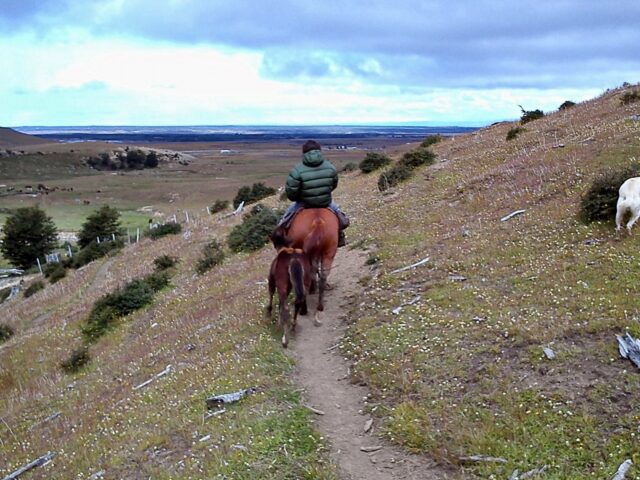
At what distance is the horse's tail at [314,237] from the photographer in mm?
12766

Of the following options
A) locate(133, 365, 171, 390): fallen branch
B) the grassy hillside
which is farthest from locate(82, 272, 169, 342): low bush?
locate(133, 365, 171, 390): fallen branch

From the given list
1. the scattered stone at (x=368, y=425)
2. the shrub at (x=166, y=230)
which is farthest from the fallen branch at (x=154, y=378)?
the shrub at (x=166, y=230)

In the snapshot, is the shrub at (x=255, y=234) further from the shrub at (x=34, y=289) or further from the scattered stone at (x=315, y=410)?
the shrub at (x=34, y=289)

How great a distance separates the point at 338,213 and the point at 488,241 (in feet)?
13.6

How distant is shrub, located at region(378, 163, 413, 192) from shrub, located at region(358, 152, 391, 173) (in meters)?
8.51

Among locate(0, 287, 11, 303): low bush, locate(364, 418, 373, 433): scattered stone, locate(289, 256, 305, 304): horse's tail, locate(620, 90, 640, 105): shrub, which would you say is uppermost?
locate(620, 90, 640, 105): shrub

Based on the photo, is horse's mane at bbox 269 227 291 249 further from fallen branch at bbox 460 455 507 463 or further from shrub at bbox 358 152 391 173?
shrub at bbox 358 152 391 173

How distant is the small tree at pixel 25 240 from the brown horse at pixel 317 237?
60.0 meters

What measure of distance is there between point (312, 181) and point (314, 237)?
3.91 ft

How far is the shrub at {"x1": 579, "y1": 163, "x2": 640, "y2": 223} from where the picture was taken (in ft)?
44.9

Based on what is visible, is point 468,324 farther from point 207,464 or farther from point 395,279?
point 207,464

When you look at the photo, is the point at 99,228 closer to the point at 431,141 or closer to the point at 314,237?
the point at 431,141

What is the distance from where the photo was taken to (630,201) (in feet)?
40.6

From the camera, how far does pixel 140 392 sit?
12.3 metres
